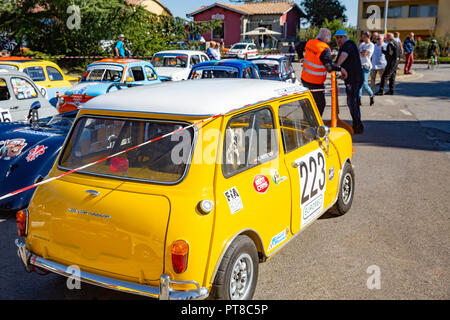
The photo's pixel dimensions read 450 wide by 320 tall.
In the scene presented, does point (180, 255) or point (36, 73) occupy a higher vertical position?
point (36, 73)

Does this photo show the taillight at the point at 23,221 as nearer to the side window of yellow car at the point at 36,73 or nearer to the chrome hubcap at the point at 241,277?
the chrome hubcap at the point at 241,277

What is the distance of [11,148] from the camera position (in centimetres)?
602

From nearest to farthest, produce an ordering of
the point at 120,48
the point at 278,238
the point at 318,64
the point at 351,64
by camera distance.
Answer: the point at 278,238 < the point at 318,64 < the point at 351,64 < the point at 120,48

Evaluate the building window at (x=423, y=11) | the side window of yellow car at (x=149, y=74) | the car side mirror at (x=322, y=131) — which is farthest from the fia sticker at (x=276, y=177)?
the building window at (x=423, y=11)

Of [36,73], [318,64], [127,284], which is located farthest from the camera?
[36,73]

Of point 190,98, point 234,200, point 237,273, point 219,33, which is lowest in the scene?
point 237,273

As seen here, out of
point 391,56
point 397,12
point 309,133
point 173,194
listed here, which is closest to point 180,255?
point 173,194

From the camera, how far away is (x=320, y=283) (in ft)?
13.7

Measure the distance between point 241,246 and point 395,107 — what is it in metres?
12.3

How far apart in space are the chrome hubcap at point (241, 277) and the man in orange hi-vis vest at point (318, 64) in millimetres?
6123

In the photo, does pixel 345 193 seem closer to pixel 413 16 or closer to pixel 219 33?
pixel 413 16

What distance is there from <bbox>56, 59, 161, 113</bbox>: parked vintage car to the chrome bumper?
306 inches

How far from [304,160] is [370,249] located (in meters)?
1.32

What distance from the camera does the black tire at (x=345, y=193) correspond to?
5.51m
